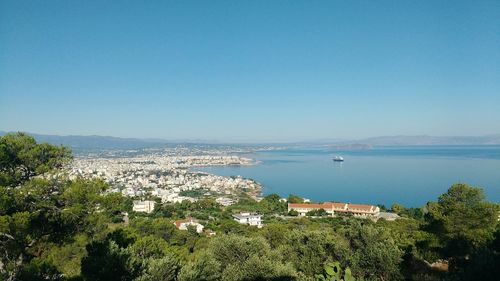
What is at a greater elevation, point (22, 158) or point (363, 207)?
point (22, 158)

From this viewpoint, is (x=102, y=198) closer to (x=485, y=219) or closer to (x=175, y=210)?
(x=485, y=219)

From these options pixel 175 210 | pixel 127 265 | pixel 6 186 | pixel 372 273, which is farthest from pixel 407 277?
pixel 175 210

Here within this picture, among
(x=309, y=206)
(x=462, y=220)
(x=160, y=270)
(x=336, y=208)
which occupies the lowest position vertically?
(x=336, y=208)

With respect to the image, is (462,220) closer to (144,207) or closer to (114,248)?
(114,248)

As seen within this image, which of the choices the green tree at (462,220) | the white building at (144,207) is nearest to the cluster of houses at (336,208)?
the white building at (144,207)

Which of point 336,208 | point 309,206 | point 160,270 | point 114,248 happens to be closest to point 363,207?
point 336,208

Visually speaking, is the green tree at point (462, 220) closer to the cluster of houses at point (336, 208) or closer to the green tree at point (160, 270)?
the green tree at point (160, 270)

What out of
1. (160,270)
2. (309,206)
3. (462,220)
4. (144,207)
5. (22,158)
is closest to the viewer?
(160,270)

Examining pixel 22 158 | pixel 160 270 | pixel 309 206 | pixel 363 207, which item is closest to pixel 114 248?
pixel 160 270

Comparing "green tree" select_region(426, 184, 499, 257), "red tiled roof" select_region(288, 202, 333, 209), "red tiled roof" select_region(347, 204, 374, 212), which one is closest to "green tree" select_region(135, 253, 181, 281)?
"green tree" select_region(426, 184, 499, 257)

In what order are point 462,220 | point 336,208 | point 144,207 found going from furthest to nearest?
point 144,207 < point 336,208 < point 462,220

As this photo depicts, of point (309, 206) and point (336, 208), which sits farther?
point (336, 208)
